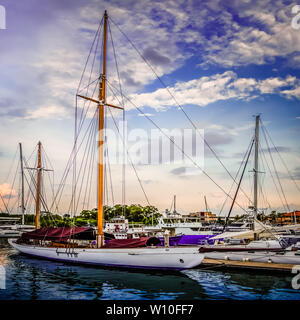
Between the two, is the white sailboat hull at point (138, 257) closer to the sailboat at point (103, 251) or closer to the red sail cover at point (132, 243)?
the sailboat at point (103, 251)

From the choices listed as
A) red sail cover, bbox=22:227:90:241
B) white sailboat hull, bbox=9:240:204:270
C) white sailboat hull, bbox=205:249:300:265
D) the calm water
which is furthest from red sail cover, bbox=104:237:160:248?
white sailboat hull, bbox=205:249:300:265

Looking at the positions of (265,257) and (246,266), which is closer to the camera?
(246,266)

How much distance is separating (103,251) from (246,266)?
10.9 m

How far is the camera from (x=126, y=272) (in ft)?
70.3

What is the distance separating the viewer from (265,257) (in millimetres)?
22984

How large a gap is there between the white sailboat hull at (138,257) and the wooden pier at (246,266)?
4134mm

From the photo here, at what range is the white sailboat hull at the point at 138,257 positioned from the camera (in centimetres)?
1941

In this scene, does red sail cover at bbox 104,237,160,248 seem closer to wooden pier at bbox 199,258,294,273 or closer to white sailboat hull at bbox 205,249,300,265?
wooden pier at bbox 199,258,294,273

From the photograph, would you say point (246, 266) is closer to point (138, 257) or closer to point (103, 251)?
point (138, 257)

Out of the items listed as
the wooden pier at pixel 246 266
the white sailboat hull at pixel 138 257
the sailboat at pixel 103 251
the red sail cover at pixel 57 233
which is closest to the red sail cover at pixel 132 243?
the sailboat at pixel 103 251

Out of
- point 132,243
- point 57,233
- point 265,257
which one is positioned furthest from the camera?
point 57,233

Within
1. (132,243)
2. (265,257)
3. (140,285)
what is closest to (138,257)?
Answer: (132,243)
